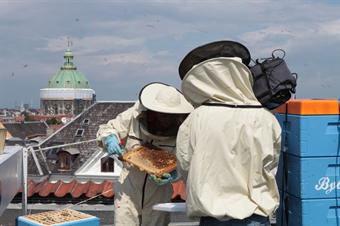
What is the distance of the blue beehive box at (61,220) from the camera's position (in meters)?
2.76

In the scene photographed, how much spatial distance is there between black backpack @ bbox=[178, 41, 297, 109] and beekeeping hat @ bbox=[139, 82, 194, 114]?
1.19ft

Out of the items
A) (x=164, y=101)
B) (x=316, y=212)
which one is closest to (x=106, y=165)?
(x=164, y=101)

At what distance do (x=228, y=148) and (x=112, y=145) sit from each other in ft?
3.13

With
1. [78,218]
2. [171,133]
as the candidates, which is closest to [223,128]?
[171,133]

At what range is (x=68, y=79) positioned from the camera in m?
102

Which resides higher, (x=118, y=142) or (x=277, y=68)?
(x=277, y=68)

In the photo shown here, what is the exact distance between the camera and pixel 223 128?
2.18m

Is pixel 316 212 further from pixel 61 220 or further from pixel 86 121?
pixel 86 121

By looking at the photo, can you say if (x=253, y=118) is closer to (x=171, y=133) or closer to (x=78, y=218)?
(x=171, y=133)

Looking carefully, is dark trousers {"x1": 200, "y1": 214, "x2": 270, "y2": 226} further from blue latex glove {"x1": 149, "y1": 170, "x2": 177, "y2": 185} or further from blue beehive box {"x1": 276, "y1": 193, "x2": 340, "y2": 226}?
blue latex glove {"x1": 149, "y1": 170, "x2": 177, "y2": 185}

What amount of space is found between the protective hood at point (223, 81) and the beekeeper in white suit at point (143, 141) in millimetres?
584

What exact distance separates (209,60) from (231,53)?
0.52ft

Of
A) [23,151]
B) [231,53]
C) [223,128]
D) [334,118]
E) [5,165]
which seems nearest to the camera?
[223,128]

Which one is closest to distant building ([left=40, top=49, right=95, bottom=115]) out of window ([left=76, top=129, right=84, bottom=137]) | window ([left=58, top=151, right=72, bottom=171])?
window ([left=76, top=129, right=84, bottom=137])
